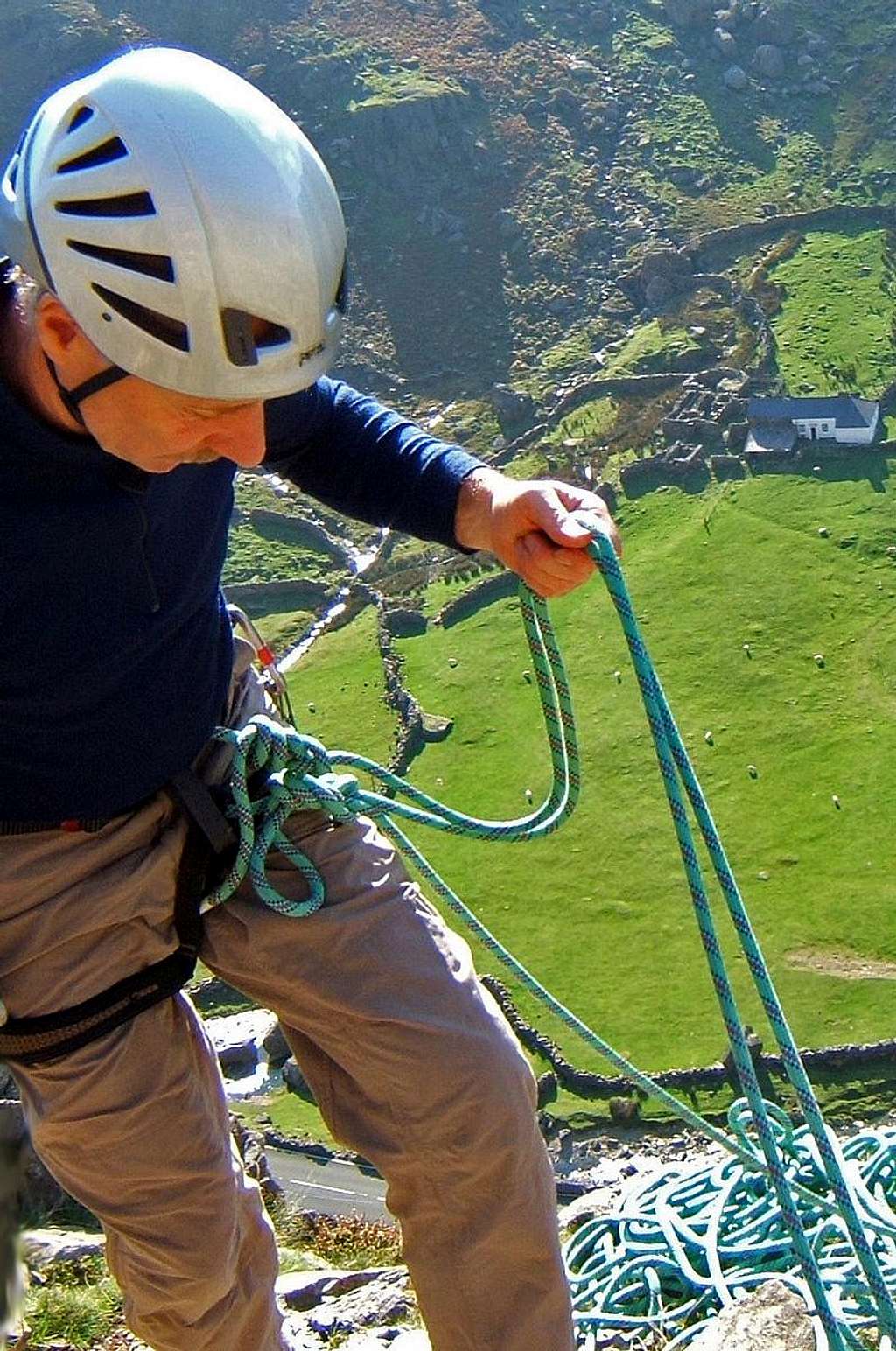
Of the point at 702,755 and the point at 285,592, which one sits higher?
the point at 702,755

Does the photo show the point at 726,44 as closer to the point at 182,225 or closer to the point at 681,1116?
the point at 681,1116

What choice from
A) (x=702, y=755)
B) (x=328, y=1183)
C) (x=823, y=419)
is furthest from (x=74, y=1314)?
(x=823, y=419)

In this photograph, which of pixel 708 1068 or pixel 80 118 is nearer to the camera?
pixel 80 118

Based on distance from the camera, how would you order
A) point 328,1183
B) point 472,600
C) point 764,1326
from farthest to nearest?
point 472,600
point 328,1183
point 764,1326

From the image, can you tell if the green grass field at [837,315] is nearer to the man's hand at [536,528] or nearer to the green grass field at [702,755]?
the green grass field at [702,755]

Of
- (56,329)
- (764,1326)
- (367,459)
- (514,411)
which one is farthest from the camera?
(514,411)

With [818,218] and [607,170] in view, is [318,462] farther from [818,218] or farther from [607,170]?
[607,170]

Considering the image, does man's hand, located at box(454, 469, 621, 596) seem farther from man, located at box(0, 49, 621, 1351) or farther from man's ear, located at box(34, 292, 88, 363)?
man's ear, located at box(34, 292, 88, 363)

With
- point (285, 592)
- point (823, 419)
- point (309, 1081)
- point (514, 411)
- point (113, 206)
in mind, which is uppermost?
point (113, 206)
